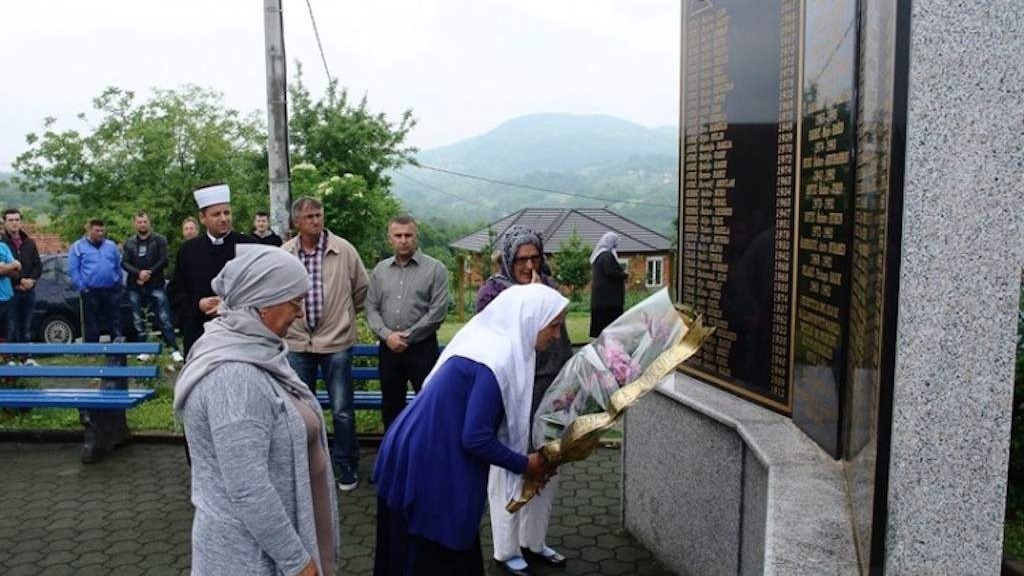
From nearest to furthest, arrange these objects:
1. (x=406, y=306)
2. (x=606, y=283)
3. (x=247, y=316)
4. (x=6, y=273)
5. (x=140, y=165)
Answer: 1. (x=247, y=316)
2. (x=406, y=306)
3. (x=6, y=273)
4. (x=606, y=283)
5. (x=140, y=165)

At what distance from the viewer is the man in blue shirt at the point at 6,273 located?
9.48m

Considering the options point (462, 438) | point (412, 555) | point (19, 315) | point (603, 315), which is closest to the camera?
point (462, 438)

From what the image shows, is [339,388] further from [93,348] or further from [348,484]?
[93,348]

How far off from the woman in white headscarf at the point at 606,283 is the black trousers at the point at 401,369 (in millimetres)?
5194

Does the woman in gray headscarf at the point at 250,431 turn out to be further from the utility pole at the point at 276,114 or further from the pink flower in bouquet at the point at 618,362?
the utility pole at the point at 276,114

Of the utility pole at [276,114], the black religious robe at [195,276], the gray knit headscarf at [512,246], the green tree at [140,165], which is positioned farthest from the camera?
the green tree at [140,165]

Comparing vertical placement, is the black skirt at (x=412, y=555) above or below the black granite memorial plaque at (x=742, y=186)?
below

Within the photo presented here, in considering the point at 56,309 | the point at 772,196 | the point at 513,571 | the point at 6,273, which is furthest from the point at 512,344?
the point at 56,309

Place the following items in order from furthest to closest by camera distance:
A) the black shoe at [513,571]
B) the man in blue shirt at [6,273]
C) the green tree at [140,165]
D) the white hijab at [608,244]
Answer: the green tree at [140,165]
the white hijab at [608,244]
the man in blue shirt at [6,273]
the black shoe at [513,571]

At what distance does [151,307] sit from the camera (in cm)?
1157

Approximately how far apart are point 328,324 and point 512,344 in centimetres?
288

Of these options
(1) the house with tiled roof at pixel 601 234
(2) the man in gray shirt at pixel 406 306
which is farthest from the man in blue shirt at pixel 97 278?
(1) the house with tiled roof at pixel 601 234

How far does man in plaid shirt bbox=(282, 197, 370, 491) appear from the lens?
573cm

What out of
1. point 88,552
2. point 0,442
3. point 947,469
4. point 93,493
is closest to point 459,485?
point 947,469
